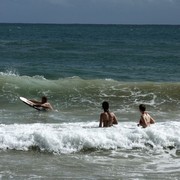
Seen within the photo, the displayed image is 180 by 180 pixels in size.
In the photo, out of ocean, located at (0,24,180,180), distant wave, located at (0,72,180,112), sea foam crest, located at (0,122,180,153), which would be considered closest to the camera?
ocean, located at (0,24,180,180)

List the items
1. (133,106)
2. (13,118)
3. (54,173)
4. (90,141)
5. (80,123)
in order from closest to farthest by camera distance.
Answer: (54,173), (90,141), (80,123), (13,118), (133,106)

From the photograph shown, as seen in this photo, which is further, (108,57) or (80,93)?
(108,57)

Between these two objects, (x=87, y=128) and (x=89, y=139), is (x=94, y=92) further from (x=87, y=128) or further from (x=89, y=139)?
(x=89, y=139)

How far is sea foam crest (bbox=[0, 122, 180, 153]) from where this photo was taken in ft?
38.7

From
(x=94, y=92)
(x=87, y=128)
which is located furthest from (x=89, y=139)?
(x=94, y=92)

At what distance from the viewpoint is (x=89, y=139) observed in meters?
12.1

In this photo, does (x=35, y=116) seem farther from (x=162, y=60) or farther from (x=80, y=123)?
(x=162, y=60)

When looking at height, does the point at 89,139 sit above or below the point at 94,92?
below

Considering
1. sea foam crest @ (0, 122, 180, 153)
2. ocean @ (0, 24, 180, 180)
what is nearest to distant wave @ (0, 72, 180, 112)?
ocean @ (0, 24, 180, 180)

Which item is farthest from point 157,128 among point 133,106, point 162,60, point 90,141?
point 162,60

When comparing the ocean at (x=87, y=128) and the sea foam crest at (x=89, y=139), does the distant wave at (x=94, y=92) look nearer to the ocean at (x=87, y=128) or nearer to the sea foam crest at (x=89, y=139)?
the ocean at (x=87, y=128)

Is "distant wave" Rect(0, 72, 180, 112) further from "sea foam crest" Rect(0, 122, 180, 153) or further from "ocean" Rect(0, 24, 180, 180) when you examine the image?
"sea foam crest" Rect(0, 122, 180, 153)

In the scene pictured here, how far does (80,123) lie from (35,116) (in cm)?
225

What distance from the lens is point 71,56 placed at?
1550 inches
